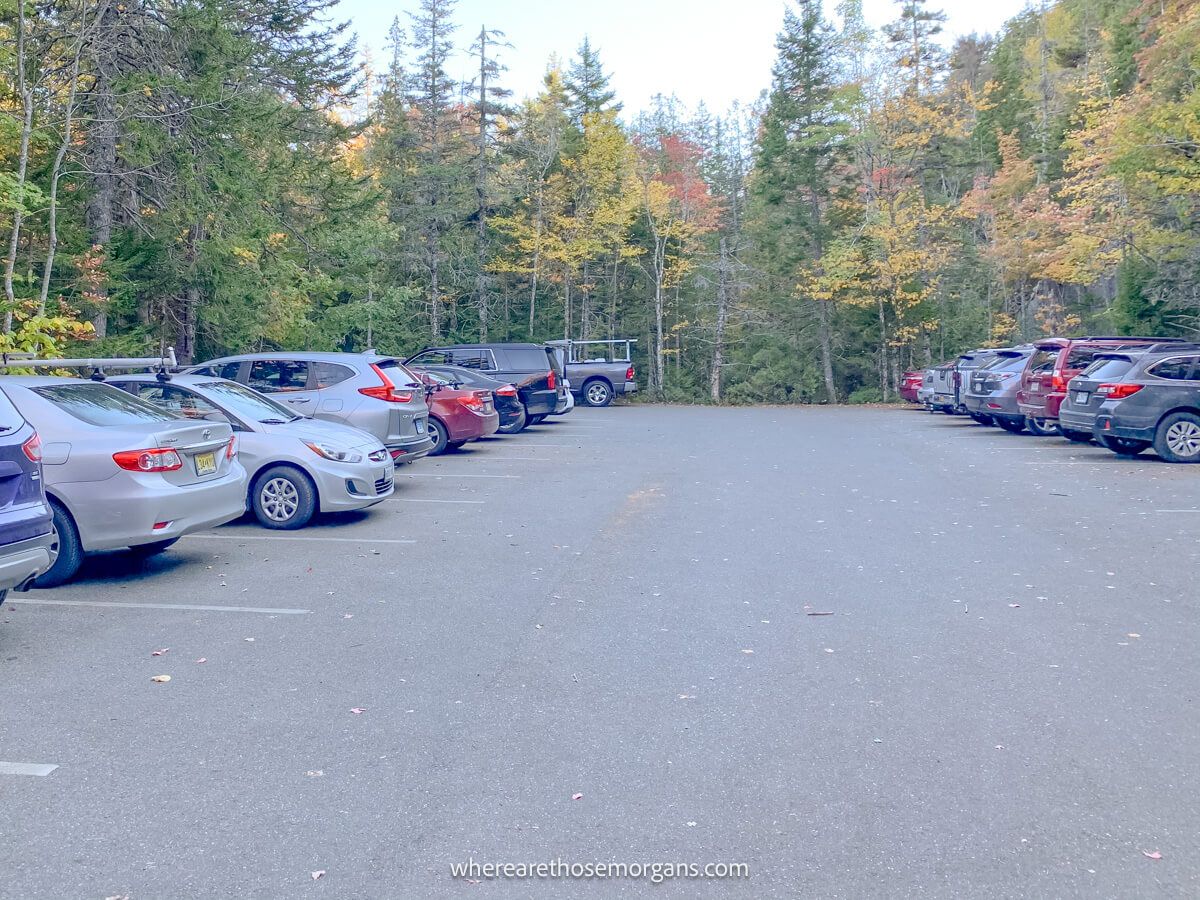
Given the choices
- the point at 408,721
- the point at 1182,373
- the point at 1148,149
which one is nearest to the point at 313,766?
the point at 408,721

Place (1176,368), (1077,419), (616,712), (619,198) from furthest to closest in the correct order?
(619,198) < (1077,419) < (1176,368) < (616,712)

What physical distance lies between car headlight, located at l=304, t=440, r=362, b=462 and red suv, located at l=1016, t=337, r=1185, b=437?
13.6m

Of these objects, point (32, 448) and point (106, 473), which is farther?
point (106, 473)

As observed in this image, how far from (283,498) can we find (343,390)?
3020 mm

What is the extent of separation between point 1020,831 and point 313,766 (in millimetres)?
2841

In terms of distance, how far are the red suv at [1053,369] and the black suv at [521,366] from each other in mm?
10200

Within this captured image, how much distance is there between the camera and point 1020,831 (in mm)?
3650

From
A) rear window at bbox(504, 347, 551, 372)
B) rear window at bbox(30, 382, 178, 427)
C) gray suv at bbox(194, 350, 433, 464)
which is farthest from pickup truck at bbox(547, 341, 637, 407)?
rear window at bbox(30, 382, 178, 427)

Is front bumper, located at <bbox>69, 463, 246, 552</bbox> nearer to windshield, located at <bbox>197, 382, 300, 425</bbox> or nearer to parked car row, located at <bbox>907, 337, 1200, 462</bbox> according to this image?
windshield, located at <bbox>197, 382, 300, 425</bbox>

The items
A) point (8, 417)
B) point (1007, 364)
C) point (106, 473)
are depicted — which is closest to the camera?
point (8, 417)

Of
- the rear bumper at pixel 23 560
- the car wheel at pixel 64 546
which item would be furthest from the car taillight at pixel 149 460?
the rear bumper at pixel 23 560

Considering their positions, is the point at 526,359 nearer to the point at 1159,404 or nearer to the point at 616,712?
the point at 1159,404

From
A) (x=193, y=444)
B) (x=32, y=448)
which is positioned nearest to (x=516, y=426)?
(x=193, y=444)

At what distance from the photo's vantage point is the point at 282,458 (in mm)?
9945
